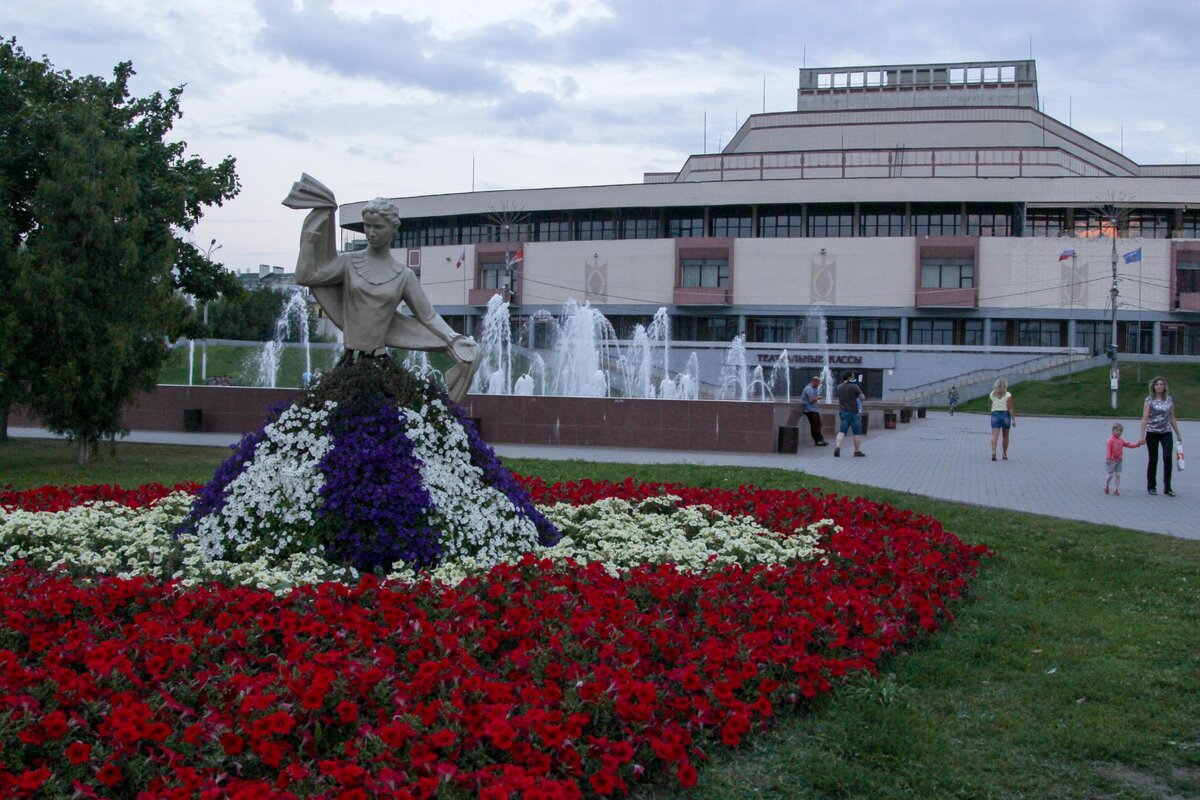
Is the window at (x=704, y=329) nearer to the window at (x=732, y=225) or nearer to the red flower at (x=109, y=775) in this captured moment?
the window at (x=732, y=225)

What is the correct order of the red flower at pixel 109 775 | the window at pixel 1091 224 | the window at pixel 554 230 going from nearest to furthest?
the red flower at pixel 109 775 → the window at pixel 1091 224 → the window at pixel 554 230

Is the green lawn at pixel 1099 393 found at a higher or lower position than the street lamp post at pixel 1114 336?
lower

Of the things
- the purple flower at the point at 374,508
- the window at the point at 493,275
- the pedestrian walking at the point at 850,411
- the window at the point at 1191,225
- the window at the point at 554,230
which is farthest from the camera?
the window at the point at 554,230

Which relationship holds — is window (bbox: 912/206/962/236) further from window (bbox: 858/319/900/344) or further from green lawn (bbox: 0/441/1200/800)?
green lawn (bbox: 0/441/1200/800)

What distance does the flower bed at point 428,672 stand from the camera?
11.9 feet

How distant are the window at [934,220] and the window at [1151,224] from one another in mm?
9384

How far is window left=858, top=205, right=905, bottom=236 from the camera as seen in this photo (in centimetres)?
5969

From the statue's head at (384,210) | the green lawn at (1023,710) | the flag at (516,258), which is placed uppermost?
the flag at (516,258)

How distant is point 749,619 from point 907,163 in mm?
59832

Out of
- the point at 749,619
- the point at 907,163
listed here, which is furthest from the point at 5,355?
the point at 907,163

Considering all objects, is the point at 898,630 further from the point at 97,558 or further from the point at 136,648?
the point at 97,558

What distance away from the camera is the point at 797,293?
58938 millimetres

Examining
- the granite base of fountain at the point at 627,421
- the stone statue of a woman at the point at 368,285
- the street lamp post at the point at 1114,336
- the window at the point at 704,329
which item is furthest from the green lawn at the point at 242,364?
the stone statue of a woman at the point at 368,285

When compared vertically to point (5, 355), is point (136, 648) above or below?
below
